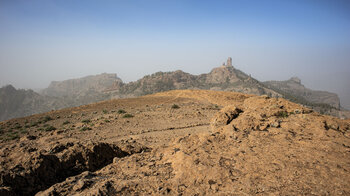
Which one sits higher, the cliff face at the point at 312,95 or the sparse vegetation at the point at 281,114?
the sparse vegetation at the point at 281,114

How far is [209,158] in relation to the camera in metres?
4.44

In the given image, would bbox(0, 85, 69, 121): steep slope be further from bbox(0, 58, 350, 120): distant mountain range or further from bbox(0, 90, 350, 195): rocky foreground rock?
bbox(0, 90, 350, 195): rocky foreground rock

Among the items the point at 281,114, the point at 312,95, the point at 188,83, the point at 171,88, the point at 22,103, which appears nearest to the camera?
the point at 281,114

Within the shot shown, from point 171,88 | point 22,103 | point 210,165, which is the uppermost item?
point 171,88

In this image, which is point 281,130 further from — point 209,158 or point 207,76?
point 207,76

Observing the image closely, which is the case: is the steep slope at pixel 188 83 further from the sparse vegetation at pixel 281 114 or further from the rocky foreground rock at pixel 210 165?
the rocky foreground rock at pixel 210 165

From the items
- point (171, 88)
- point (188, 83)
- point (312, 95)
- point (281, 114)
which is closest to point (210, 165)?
point (281, 114)

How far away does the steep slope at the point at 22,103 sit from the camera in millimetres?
116075

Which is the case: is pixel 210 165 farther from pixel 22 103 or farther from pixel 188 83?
pixel 22 103

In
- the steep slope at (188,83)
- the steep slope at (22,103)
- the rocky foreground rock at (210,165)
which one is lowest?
the steep slope at (22,103)

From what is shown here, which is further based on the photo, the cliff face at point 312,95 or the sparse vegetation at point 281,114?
the cliff face at point 312,95

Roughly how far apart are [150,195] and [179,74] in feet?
347

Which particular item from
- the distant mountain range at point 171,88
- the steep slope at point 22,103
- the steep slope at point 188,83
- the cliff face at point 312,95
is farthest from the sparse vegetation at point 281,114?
the steep slope at point 22,103

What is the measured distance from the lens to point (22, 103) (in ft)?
412
